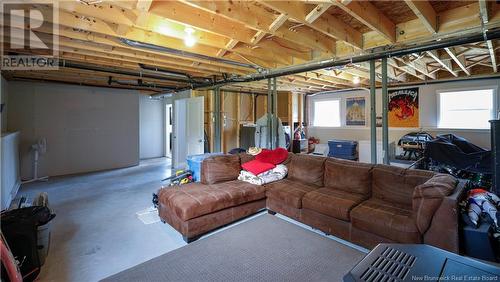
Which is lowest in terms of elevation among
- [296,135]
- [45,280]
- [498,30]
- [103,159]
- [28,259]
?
[45,280]

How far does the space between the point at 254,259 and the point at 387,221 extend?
134 cm

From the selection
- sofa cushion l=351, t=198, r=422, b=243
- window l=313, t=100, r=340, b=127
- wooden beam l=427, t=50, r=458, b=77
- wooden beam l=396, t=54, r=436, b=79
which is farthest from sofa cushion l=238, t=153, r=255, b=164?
window l=313, t=100, r=340, b=127

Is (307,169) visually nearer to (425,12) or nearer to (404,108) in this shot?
(425,12)

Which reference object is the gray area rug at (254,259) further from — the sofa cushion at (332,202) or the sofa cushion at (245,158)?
the sofa cushion at (245,158)

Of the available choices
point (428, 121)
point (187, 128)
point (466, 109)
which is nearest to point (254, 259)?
point (187, 128)

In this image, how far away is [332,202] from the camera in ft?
9.32

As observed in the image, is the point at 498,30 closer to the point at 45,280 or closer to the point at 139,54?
the point at 139,54

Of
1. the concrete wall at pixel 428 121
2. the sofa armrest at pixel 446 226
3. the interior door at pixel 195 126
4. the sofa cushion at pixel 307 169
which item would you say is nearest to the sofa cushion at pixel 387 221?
the sofa armrest at pixel 446 226

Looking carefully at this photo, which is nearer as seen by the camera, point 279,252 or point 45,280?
point 45,280

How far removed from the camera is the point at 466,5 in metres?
2.59

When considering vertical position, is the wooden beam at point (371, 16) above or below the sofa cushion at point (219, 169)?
above

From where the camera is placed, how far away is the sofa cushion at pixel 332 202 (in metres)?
2.71

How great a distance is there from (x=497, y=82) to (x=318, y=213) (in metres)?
5.99

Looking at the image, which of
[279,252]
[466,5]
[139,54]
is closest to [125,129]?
[139,54]
